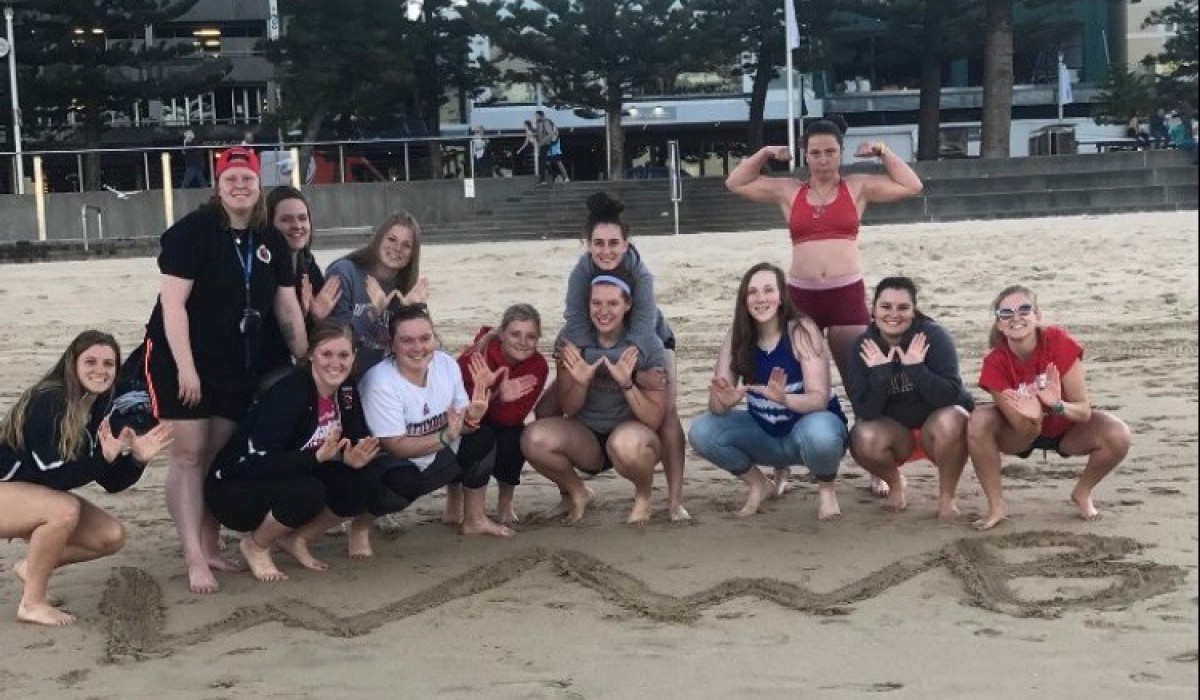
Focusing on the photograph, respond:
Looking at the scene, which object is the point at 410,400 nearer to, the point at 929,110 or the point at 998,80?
the point at 998,80

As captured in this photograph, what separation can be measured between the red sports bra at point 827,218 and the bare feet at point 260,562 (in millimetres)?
2437

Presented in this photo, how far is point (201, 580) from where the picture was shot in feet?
15.9

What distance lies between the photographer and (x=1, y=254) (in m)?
21.8

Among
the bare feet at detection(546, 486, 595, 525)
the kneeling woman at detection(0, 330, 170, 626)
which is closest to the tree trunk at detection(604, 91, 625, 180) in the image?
the bare feet at detection(546, 486, 595, 525)

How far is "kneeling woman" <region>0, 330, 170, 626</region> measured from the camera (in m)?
4.50

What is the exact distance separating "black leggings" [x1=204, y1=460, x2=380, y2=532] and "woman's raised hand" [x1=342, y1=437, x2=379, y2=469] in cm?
12

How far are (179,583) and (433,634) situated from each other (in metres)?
1.19

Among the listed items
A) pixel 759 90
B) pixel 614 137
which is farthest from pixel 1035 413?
pixel 759 90

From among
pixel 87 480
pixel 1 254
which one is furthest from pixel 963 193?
pixel 87 480

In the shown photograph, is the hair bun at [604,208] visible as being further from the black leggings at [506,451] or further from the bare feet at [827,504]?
the bare feet at [827,504]

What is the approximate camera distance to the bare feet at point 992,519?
527cm

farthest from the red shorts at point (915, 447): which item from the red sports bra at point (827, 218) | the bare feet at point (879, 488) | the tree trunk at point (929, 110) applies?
the tree trunk at point (929, 110)

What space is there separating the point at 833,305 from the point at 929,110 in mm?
31281

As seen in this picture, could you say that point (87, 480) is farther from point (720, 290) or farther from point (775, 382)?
point (720, 290)
